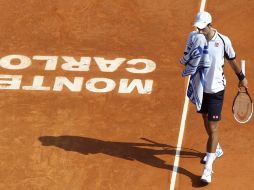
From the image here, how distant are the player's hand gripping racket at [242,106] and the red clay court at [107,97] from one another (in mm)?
698

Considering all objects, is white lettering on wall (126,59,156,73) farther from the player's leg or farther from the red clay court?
the player's leg

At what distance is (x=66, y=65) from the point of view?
1457 centimetres

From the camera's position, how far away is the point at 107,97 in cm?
1357

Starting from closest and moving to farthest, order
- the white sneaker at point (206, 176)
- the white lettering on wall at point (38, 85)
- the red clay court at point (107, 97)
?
the white sneaker at point (206, 176), the red clay court at point (107, 97), the white lettering on wall at point (38, 85)

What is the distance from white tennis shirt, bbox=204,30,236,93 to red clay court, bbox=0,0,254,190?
164 centimetres

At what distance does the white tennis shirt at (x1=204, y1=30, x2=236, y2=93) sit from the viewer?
10.6 meters

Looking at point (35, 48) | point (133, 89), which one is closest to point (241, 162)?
point (133, 89)

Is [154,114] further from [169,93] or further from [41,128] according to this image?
[41,128]

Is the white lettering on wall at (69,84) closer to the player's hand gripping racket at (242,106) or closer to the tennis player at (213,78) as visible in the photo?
the tennis player at (213,78)

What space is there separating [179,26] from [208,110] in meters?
5.07

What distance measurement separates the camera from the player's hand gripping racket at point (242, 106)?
1145cm

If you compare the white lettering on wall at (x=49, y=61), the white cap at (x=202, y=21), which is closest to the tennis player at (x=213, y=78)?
the white cap at (x=202, y=21)

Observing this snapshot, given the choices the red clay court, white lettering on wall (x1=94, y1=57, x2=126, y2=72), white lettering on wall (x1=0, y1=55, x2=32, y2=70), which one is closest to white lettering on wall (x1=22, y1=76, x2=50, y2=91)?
the red clay court

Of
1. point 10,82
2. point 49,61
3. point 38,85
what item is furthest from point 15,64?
point 38,85
